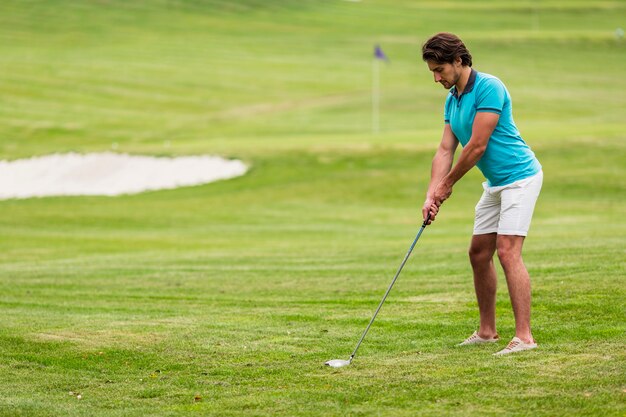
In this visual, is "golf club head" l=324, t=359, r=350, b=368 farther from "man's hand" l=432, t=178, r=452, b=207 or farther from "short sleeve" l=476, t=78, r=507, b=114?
"short sleeve" l=476, t=78, r=507, b=114

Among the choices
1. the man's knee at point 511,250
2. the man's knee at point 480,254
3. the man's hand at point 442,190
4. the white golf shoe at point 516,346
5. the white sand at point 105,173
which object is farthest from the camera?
the white sand at point 105,173

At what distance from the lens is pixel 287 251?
18.9 meters

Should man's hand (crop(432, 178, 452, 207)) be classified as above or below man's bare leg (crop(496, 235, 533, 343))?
above

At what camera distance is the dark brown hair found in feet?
27.3

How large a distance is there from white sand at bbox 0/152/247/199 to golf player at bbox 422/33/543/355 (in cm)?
2251

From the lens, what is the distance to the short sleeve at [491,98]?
8.28 meters

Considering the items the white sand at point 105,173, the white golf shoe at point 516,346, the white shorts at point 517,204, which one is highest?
the white shorts at point 517,204

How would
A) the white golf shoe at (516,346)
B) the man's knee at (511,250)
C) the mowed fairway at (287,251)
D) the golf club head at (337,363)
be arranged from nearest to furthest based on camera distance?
the mowed fairway at (287,251)
the golf club head at (337,363)
the white golf shoe at (516,346)
the man's knee at (511,250)

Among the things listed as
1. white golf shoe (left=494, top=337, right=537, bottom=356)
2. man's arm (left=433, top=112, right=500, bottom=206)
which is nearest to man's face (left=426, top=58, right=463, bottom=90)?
man's arm (left=433, top=112, right=500, bottom=206)

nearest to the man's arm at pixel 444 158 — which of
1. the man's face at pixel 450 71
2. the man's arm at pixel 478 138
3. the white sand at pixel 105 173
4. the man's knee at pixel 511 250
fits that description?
the man's arm at pixel 478 138

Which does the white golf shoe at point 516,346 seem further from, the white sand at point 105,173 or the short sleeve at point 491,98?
the white sand at point 105,173

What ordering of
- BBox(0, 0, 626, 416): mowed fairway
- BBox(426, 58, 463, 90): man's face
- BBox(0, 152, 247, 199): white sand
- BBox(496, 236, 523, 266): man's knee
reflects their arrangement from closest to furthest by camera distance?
1. BBox(0, 0, 626, 416): mowed fairway
2. BBox(426, 58, 463, 90): man's face
3. BBox(496, 236, 523, 266): man's knee
4. BBox(0, 152, 247, 199): white sand

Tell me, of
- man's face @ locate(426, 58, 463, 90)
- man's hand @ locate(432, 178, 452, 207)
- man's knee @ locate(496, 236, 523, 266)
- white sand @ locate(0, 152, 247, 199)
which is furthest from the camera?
white sand @ locate(0, 152, 247, 199)

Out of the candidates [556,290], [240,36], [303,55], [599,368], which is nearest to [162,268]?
[556,290]
